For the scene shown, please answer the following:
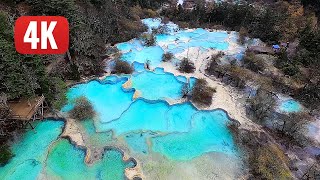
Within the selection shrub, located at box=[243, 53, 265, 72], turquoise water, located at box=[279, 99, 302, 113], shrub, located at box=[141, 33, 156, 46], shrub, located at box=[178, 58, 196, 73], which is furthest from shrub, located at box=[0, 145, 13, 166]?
shrub, located at box=[243, 53, 265, 72]

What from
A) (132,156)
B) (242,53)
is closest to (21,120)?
(132,156)

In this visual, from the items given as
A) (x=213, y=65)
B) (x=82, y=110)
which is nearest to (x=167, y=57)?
(x=213, y=65)

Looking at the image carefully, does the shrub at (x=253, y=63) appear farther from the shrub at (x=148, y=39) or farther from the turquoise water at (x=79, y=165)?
the turquoise water at (x=79, y=165)

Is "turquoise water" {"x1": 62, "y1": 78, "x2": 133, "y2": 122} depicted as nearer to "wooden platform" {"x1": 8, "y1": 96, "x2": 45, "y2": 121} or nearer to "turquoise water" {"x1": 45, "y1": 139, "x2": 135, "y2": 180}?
"wooden platform" {"x1": 8, "y1": 96, "x2": 45, "y2": 121}

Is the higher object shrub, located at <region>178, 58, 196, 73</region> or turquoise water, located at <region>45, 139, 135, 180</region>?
shrub, located at <region>178, 58, 196, 73</region>

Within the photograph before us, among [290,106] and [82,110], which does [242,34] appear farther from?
[82,110]

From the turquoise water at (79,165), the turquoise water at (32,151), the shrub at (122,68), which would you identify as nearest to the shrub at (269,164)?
the turquoise water at (79,165)
